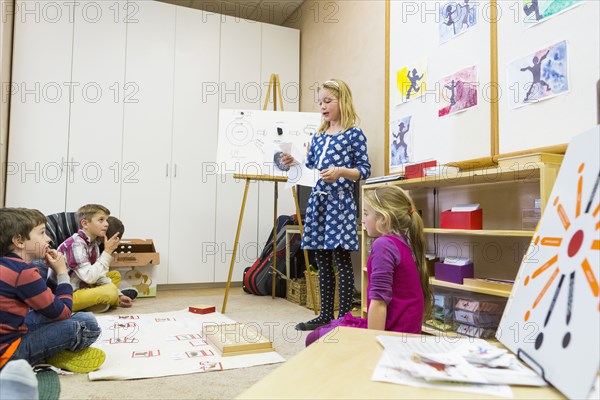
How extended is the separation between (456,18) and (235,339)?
1.89 meters

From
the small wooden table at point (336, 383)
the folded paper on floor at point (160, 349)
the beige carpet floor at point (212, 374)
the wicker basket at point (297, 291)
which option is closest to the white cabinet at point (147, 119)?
the beige carpet floor at point (212, 374)

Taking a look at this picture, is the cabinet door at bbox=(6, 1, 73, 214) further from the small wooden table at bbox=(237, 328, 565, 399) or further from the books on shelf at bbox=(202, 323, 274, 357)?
the small wooden table at bbox=(237, 328, 565, 399)

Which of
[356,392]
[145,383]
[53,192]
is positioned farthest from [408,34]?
[53,192]

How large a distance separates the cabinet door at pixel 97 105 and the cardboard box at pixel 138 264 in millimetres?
459

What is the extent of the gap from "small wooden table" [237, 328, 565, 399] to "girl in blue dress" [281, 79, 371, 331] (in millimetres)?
1561

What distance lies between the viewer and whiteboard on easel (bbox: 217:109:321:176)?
9.50ft

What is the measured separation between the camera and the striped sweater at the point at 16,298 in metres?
1.37

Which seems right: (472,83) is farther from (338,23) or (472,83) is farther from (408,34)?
(338,23)

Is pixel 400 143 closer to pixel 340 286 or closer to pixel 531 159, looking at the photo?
pixel 340 286

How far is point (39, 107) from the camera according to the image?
3312 mm

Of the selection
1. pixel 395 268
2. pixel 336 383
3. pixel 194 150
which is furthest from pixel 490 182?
pixel 194 150

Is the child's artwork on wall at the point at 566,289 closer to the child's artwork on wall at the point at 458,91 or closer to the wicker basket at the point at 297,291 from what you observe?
the child's artwork on wall at the point at 458,91

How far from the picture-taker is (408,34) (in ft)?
8.59

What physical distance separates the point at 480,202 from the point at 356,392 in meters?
1.81
